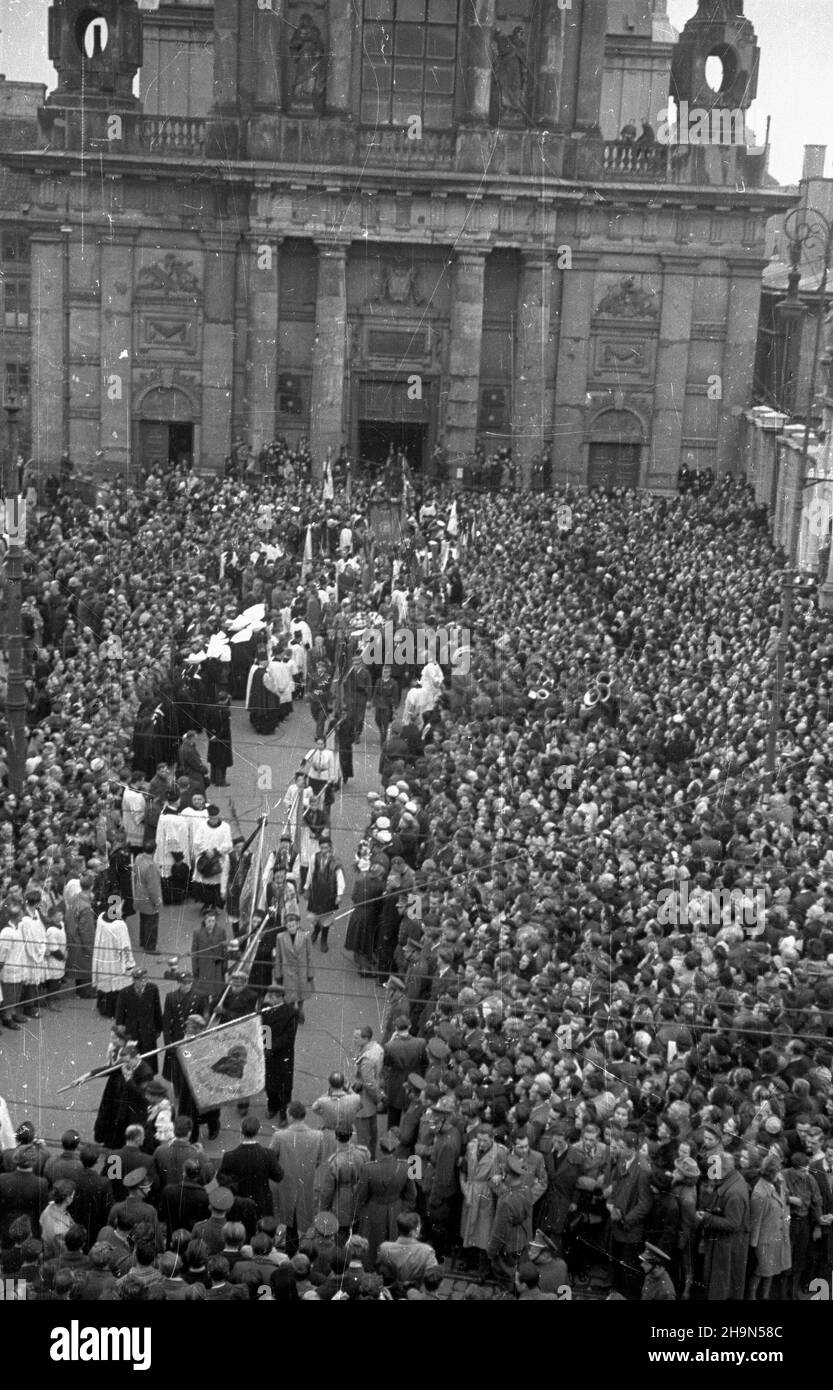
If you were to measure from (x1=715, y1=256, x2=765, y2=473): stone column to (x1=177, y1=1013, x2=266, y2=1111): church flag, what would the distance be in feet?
110

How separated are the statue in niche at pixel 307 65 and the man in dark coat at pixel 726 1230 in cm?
3788

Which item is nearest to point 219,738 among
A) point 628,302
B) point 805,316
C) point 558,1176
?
point 558,1176

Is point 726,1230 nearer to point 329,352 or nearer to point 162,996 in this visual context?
point 162,996

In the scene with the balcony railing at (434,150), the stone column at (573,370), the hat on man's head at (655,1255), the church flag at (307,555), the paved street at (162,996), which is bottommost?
the paved street at (162,996)

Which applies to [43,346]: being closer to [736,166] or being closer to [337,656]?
[736,166]

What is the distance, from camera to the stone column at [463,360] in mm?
48094

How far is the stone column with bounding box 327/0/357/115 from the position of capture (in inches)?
1873

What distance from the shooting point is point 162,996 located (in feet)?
67.0

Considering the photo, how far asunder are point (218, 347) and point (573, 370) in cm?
864

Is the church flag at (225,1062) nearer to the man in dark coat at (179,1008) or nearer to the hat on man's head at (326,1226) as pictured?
the man in dark coat at (179,1008)

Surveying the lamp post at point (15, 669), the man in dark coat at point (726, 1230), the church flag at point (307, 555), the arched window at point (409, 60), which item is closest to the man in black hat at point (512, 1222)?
the man in dark coat at point (726, 1230)

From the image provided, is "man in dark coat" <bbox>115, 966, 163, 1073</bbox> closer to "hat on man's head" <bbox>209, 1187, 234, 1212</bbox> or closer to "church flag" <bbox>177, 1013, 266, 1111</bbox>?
"church flag" <bbox>177, 1013, 266, 1111</bbox>

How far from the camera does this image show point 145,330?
48469 millimetres

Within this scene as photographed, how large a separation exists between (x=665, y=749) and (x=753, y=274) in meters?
26.0
